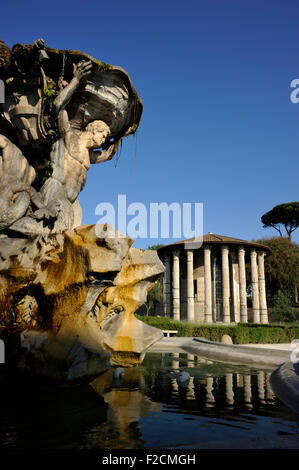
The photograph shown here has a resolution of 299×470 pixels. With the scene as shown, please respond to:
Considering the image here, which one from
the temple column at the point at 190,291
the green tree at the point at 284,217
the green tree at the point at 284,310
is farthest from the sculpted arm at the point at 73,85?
the green tree at the point at 284,217

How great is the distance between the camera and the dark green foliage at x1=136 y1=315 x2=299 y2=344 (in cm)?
1923

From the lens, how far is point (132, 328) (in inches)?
253

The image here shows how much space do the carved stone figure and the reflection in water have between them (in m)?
0.42

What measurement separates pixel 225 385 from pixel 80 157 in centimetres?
604

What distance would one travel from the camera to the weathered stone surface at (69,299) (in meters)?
4.41

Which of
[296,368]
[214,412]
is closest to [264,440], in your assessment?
[214,412]

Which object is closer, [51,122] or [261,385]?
[261,385]

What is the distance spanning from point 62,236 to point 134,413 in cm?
315

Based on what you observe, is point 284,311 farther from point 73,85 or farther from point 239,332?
point 73,85

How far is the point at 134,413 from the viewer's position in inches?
144

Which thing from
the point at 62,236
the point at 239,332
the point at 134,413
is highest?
the point at 62,236

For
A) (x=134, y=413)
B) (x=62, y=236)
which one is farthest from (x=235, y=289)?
(x=134, y=413)

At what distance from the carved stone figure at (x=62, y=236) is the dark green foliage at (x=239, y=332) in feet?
43.5

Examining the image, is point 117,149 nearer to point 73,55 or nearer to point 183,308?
point 73,55
